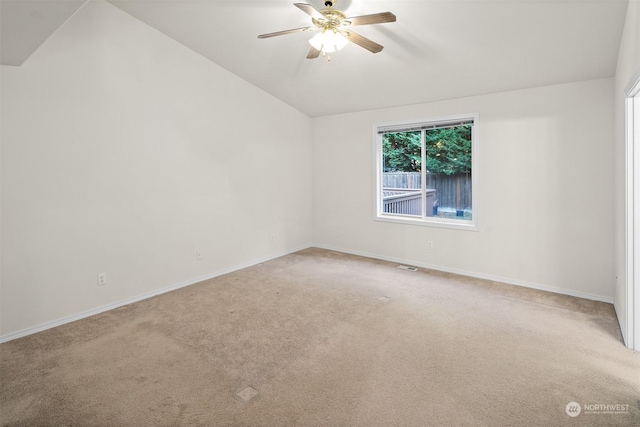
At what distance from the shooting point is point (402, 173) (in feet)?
17.0

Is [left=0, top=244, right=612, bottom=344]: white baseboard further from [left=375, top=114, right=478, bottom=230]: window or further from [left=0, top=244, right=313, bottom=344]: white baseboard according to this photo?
[left=375, top=114, right=478, bottom=230]: window

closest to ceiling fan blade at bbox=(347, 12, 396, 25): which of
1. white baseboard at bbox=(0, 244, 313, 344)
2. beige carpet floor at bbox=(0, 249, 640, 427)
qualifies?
beige carpet floor at bbox=(0, 249, 640, 427)

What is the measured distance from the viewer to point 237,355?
2578mm

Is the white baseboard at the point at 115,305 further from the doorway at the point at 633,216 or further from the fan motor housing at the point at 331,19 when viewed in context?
the doorway at the point at 633,216

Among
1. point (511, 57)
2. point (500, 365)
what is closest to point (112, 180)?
point (500, 365)

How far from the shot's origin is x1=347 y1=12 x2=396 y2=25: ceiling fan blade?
2293 mm

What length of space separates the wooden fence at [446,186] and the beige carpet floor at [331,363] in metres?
1.27

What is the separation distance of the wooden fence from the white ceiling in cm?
107

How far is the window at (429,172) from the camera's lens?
4402mm

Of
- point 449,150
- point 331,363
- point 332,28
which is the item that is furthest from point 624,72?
point 331,363

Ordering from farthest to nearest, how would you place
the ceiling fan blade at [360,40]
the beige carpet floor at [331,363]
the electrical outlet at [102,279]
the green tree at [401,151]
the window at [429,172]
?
1. the green tree at [401,151]
2. the window at [429,172]
3. the electrical outlet at [102,279]
4. the ceiling fan blade at [360,40]
5. the beige carpet floor at [331,363]

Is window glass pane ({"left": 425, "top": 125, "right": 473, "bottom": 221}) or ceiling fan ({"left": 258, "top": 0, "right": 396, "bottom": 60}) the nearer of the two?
ceiling fan ({"left": 258, "top": 0, "right": 396, "bottom": 60})

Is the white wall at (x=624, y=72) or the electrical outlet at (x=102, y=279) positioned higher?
the white wall at (x=624, y=72)

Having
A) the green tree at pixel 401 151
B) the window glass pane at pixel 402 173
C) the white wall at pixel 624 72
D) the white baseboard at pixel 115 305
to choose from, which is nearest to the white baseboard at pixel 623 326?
the white wall at pixel 624 72
